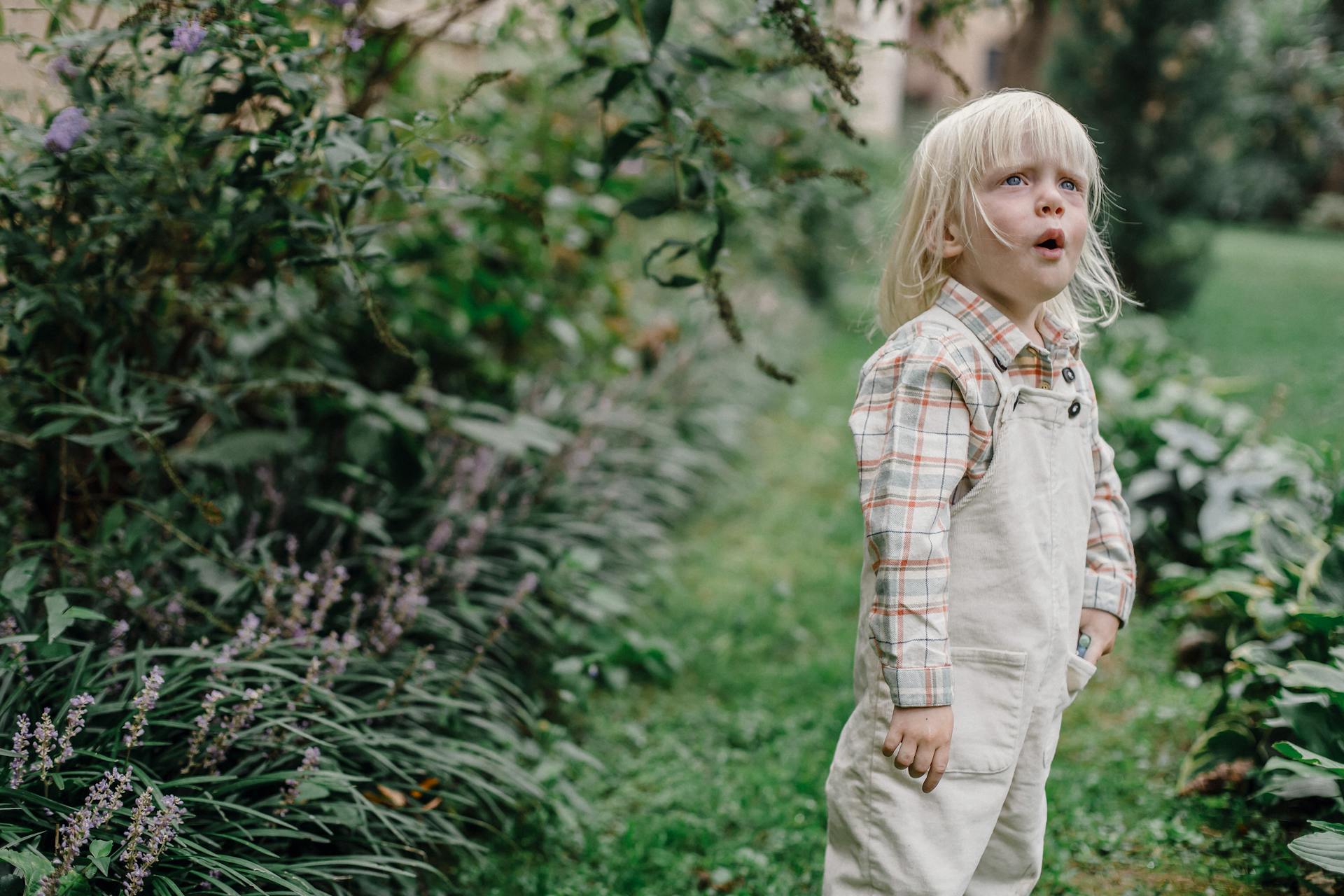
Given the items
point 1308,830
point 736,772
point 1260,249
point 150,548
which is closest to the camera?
point 1308,830

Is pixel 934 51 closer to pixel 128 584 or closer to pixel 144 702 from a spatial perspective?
pixel 144 702

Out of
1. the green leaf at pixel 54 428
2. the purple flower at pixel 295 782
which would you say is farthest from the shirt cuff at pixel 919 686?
the green leaf at pixel 54 428

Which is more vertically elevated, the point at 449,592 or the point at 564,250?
the point at 564,250

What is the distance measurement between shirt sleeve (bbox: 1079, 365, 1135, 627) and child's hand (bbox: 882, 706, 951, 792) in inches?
20.9

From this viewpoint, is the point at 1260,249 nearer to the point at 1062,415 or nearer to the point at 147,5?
the point at 1062,415

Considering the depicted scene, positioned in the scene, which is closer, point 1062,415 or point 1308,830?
point 1062,415

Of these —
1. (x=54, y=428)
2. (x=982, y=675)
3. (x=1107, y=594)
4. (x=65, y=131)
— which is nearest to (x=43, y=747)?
(x=54, y=428)

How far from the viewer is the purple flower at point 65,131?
1.96 m

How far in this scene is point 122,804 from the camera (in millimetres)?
1682

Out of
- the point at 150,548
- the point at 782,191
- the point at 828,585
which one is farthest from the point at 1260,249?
the point at 150,548

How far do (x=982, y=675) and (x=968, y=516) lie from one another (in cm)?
26

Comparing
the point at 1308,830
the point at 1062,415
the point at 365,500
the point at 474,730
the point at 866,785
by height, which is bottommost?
the point at 474,730

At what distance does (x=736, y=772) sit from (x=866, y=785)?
1.14 meters

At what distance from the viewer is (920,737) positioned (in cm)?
145
